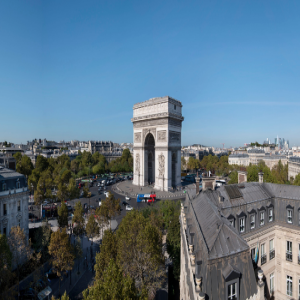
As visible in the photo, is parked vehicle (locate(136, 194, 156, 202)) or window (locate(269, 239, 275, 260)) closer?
window (locate(269, 239, 275, 260))

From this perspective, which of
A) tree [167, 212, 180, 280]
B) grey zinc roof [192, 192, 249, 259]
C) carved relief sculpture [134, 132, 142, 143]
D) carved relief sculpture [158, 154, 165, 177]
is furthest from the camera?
carved relief sculpture [134, 132, 142, 143]

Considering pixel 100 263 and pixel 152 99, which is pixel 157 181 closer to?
pixel 152 99

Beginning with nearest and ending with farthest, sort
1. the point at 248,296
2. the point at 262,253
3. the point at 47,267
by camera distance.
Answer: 1. the point at 248,296
2. the point at 262,253
3. the point at 47,267

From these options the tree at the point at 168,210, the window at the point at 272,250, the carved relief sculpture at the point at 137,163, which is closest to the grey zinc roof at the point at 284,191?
the window at the point at 272,250

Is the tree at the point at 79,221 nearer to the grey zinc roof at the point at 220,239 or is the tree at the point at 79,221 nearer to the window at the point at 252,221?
the window at the point at 252,221

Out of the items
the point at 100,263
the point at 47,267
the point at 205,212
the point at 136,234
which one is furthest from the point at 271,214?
the point at 47,267

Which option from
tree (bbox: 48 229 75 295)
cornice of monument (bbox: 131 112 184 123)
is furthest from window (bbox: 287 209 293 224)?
cornice of monument (bbox: 131 112 184 123)

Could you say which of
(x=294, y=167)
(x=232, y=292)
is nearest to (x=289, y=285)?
(x=232, y=292)

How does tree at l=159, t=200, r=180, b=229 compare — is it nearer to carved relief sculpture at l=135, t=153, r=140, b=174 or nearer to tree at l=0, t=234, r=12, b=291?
tree at l=0, t=234, r=12, b=291
